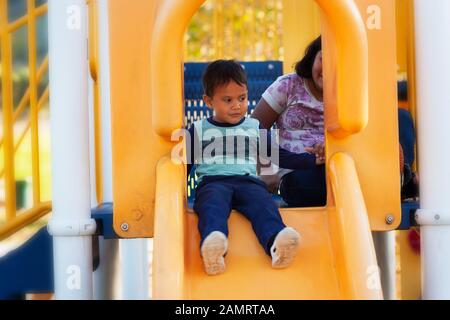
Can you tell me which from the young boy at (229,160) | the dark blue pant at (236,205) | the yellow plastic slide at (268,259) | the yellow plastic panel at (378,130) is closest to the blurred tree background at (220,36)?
the young boy at (229,160)

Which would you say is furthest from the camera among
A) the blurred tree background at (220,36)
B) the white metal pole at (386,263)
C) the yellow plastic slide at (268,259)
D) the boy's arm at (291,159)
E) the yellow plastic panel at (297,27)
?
the blurred tree background at (220,36)

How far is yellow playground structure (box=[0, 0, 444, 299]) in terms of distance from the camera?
8.14 feet

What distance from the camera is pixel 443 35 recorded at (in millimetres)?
2756

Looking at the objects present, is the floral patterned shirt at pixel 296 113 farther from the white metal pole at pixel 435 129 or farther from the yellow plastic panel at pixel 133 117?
the yellow plastic panel at pixel 133 117

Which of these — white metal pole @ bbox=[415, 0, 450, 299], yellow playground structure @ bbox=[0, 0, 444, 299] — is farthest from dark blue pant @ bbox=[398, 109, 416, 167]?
white metal pole @ bbox=[415, 0, 450, 299]

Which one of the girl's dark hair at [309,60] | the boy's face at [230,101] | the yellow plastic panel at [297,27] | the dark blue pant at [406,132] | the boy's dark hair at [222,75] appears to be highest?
the yellow plastic panel at [297,27]

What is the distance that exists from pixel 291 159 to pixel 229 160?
375 mm

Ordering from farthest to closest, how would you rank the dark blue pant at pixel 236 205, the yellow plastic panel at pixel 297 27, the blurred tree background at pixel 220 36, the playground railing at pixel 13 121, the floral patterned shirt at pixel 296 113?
the blurred tree background at pixel 220 36 → the yellow plastic panel at pixel 297 27 → the playground railing at pixel 13 121 → the floral patterned shirt at pixel 296 113 → the dark blue pant at pixel 236 205

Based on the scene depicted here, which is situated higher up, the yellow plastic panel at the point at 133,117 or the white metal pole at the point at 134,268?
the yellow plastic panel at the point at 133,117

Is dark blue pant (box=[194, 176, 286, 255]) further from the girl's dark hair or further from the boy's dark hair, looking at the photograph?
the girl's dark hair

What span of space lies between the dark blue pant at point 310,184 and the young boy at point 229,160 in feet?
0.23

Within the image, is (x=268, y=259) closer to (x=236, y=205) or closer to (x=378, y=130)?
(x=236, y=205)

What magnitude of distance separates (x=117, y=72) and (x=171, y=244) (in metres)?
0.66

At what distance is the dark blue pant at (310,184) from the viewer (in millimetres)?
2957
